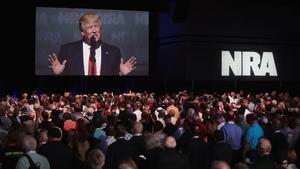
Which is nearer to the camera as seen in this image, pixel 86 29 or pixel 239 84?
pixel 86 29

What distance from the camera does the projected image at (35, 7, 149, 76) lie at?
2666 cm

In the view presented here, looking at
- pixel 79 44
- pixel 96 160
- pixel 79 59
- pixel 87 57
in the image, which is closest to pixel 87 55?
pixel 87 57

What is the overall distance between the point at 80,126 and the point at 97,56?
18.7 meters

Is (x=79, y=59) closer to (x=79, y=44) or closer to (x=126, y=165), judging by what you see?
(x=79, y=44)

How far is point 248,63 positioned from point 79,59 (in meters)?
9.71

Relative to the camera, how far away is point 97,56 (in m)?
27.0

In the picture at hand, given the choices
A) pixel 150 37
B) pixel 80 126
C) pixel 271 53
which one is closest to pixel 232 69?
pixel 271 53

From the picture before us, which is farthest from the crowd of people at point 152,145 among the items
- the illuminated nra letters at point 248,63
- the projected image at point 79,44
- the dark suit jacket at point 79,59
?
the illuminated nra letters at point 248,63

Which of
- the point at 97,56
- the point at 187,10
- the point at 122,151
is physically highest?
the point at 187,10

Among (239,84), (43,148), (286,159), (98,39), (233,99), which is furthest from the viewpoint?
(239,84)

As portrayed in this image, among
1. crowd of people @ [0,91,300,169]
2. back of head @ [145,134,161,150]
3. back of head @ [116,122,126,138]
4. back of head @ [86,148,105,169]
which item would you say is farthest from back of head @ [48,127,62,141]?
back of head @ [145,134,161,150]

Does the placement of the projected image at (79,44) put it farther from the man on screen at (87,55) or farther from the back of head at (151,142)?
the back of head at (151,142)

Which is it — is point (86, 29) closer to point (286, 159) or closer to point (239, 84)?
point (239, 84)

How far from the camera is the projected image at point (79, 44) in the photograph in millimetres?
26656
